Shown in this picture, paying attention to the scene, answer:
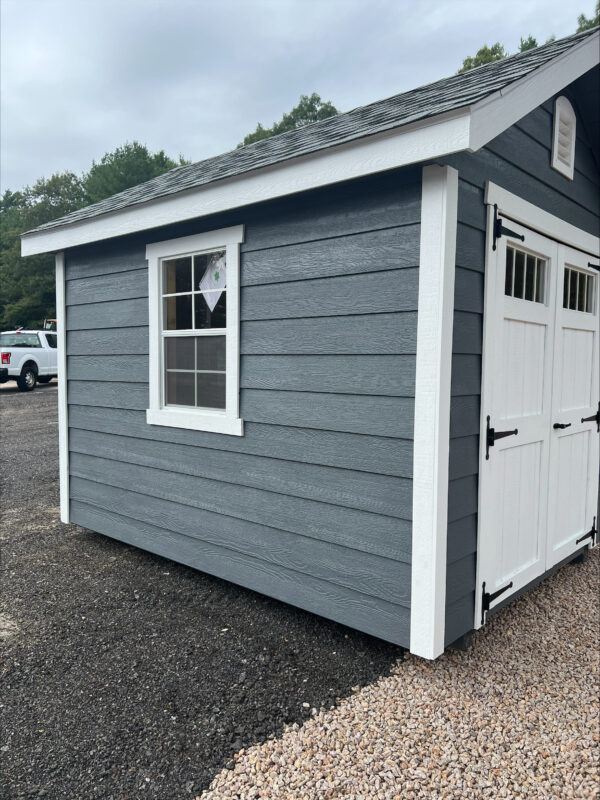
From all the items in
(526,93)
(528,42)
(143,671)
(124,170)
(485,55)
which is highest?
(528,42)

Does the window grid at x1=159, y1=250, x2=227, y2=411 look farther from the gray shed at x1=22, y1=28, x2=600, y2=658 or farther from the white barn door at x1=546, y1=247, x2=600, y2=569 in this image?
the white barn door at x1=546, y1=247, x2=600, y2=569

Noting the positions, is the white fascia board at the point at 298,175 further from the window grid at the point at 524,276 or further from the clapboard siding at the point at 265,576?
the clapboard siding at the point at 265,576

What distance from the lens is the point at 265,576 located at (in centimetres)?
325

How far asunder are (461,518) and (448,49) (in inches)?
1261

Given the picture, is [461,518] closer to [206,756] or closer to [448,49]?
[206,756]

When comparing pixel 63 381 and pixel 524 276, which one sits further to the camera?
pixel 63 381

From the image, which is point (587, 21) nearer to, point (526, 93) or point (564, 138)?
point (564, 138)

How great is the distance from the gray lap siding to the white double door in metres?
0.47

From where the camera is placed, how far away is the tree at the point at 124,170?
1244 inches

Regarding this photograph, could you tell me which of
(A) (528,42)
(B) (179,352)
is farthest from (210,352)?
(A) (528,42)

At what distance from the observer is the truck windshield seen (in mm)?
15266

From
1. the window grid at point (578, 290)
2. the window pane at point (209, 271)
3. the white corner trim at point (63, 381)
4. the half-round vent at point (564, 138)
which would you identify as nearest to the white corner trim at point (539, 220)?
the window grid at point (578, 290)

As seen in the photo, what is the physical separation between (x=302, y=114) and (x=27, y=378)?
23.2m

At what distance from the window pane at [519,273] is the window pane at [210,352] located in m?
1.74
